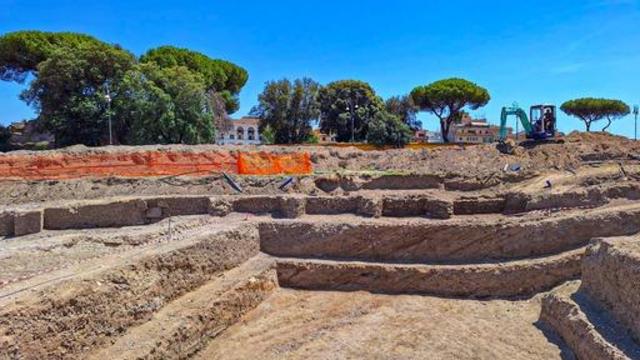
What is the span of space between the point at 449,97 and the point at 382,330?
36859 millimetres

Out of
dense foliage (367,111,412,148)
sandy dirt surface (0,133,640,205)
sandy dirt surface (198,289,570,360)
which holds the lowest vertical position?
sandy dirt surface (198,289,570,360)

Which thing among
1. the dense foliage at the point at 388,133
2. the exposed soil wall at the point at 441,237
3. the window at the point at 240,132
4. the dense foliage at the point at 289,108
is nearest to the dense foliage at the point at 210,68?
the dense foliage at the point at 289,108

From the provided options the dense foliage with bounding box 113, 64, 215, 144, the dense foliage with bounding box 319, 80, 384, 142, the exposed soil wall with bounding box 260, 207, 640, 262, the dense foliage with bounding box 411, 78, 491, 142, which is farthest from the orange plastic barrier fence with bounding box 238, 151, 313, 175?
the dense foliage with bounding box 411, 78, 491, 142

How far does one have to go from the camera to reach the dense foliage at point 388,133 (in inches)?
1318

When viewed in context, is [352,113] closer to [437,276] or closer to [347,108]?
[347,108]

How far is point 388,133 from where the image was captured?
33531 mm

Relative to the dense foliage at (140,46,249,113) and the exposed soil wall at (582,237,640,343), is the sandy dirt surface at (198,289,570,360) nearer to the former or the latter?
the exposed soil wall at (582,237,640,343)

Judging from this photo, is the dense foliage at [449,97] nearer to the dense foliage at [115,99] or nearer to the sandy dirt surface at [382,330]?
the dense foliage at [115,99]

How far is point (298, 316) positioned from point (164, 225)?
539 cm

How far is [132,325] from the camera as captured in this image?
730cm

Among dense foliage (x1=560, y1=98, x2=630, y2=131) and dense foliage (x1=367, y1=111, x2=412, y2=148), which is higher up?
dense foliage (x1=560, y1=98, x2=630, y2=131)

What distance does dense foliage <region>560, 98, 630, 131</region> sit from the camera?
153ft

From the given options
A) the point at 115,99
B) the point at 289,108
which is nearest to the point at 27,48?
the point at 115,99

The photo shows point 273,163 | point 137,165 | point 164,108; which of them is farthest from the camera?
point 164,108
